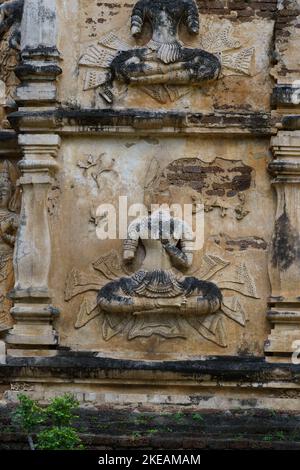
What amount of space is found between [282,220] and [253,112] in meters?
1.17

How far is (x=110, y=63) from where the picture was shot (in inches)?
703

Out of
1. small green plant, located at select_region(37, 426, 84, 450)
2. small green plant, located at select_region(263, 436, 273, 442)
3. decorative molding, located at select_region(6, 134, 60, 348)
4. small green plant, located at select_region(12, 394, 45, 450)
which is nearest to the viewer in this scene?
small green plant, located at select_region(37, 426, 84, 450)

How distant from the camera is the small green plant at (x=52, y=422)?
50.0ft

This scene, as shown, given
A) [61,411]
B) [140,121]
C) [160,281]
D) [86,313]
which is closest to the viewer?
[61,411]

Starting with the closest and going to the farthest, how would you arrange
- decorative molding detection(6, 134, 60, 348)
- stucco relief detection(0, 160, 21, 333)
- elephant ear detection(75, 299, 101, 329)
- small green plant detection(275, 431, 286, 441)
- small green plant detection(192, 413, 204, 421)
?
small green plant detection(275, 431, 286, 441), small green plant detection(192, 413, 204, 421), decorative molding detection(6, 134, 60, 348), elephant ear detection(75, 299, 101, 329), stucco relief detection(0, 160, 21, 333)

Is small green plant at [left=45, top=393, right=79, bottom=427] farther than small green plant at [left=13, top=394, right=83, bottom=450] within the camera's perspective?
Yes

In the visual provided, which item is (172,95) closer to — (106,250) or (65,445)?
(106,250)

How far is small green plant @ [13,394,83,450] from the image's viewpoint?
1523 cm

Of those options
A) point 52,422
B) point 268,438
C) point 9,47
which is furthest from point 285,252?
point 9,47

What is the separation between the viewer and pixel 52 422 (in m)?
16.1

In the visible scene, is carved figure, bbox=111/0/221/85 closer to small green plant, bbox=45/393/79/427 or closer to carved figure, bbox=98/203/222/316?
carved figure, bbox=98/203/222/316

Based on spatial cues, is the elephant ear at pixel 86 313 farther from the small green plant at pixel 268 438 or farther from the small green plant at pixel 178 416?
the small green plant at pixel 268 438

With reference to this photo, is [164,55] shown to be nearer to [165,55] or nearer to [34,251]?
[165,55]

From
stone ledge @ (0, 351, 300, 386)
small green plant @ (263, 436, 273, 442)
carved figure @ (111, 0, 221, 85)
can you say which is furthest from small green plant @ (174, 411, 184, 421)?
carved figure @ (111, 0, 221, 85)
